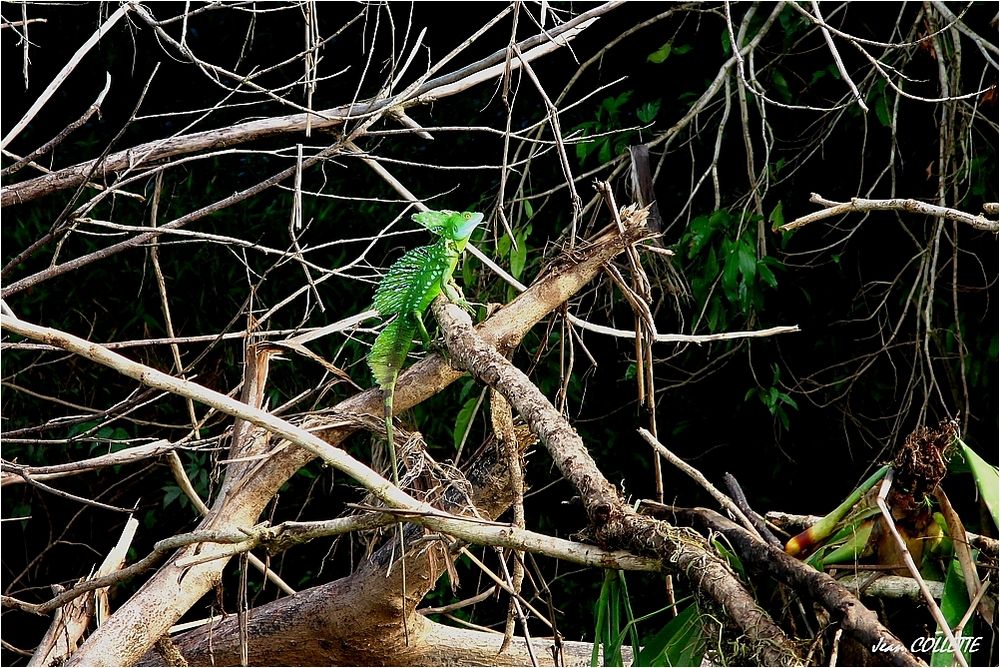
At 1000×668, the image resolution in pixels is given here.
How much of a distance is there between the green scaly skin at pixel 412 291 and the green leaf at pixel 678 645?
0.56 m

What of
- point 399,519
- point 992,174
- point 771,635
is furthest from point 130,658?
point 992,174

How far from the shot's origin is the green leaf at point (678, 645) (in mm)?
882

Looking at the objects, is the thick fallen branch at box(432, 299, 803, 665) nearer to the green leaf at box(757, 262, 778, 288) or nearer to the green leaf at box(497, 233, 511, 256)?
the green leaf at box(497, 233, 511, 256)

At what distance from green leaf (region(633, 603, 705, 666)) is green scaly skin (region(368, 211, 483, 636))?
0.56 meters

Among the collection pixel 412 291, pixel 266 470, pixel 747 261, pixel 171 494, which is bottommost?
pixel 171 494

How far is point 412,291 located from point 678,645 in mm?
750

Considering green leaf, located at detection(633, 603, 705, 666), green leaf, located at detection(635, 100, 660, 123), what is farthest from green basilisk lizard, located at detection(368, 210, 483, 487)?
green leaf, located at detection(635, 100, 660, 123)

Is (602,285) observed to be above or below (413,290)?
below

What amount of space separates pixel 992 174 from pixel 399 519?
64.4 inches

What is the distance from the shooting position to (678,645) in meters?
0.89

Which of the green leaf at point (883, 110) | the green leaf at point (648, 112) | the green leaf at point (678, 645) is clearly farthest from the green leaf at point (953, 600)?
the green leaf at point (648, 112)

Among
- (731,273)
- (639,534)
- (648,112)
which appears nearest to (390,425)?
(639,534)

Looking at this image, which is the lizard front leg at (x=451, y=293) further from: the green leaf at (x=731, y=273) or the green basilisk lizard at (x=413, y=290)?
the green leaf at (x=731, y=273)

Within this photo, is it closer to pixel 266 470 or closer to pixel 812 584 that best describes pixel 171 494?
pixel 266 470
